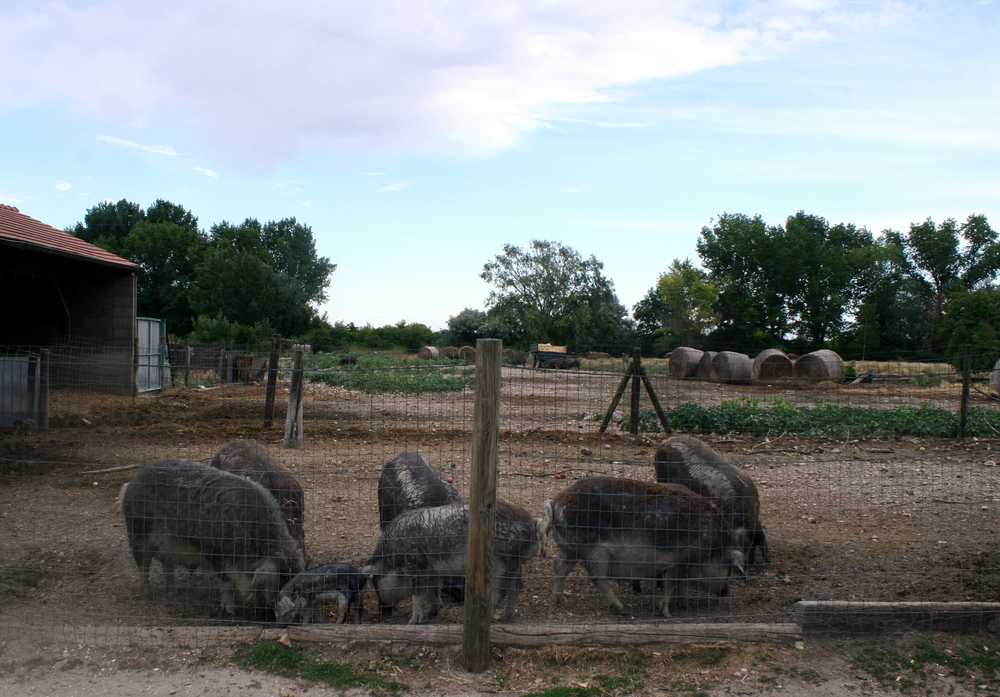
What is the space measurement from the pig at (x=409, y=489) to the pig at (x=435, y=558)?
0.73 metres

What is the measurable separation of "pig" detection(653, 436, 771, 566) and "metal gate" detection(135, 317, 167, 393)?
1456 cm

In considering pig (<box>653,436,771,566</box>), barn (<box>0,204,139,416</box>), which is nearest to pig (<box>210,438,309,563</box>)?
pig (<box>653,436,771,566</box>)

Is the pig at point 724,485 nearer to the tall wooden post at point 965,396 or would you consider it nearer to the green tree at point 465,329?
the tall wooden post at point 965,396

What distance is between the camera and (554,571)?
4688 millimetres

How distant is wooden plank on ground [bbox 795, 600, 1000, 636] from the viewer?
411 centimetres

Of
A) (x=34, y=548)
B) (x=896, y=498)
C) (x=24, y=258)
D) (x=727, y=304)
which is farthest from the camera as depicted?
(x=727, y=304)

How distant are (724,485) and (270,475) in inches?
151

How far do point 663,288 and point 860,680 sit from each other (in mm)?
47826

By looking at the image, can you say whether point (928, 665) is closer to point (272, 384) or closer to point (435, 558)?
point (435, 558)

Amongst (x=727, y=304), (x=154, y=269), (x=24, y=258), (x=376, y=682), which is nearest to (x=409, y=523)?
(x=376, y=682)

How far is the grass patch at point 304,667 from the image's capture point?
365 cm

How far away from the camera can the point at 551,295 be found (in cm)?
5722

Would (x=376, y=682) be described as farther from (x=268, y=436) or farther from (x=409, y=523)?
(x=268, y=436)

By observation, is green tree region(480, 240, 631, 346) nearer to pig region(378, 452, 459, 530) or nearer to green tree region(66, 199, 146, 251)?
green tree region(66, 199, 146, 251)
